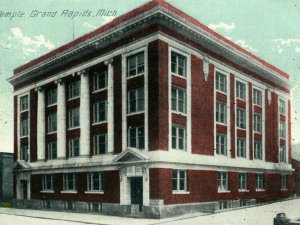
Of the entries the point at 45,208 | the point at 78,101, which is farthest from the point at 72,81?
the point at 45,208

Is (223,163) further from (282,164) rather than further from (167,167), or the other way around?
(282,164)

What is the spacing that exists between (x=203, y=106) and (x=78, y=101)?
35.3ft

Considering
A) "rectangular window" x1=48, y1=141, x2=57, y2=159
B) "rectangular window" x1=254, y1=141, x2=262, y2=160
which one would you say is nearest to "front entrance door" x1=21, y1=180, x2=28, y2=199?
"rectangular window" x1=48, y1=141, x2=57, y2=159

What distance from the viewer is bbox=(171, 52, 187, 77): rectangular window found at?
2927cm

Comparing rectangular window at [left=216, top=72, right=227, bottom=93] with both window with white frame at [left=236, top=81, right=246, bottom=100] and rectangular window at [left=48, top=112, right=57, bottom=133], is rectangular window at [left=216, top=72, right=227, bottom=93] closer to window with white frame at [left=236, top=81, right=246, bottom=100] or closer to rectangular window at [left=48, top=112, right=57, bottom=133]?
window with white frame at [left=236, top=81, right=246, bottom=100]

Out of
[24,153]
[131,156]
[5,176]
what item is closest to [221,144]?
[131,156]

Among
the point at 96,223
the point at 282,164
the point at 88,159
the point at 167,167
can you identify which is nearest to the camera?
the point at 96,223

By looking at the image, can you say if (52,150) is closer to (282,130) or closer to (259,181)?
(259,181)

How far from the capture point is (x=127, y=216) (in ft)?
93.0

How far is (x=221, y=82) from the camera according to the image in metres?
35.1

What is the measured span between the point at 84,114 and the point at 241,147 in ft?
46.8

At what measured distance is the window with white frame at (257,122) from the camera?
4014 centimetres

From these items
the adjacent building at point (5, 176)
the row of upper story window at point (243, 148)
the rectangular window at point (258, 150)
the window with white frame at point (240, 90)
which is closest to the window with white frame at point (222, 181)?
the row of upper story window at point (243, 148)

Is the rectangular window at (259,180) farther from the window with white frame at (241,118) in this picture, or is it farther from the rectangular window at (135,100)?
the rectangular window at (135,100)
